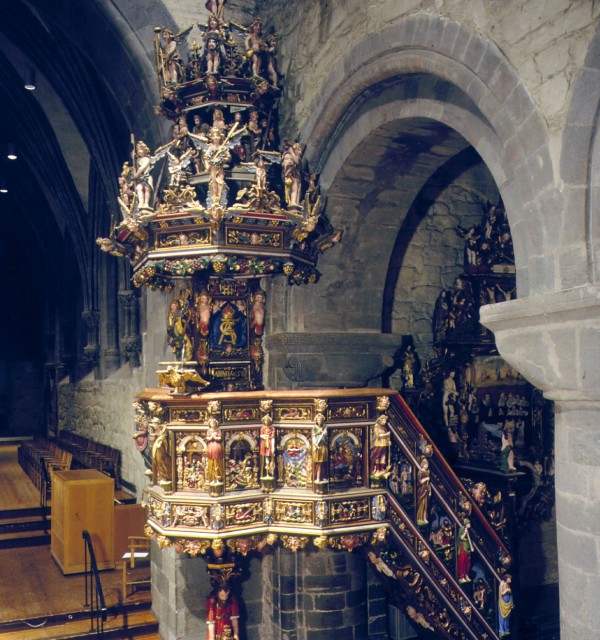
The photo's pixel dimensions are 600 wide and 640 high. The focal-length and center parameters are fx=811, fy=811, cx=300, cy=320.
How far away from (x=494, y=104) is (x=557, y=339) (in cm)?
151

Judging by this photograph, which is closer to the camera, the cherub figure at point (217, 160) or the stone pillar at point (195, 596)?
the cherub figure at point (217, 160)

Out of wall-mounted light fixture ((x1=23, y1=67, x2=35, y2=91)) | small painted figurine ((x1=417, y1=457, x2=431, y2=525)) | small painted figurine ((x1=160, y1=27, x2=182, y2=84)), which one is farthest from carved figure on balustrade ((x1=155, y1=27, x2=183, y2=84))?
wall-mounted light fixture ((x1=23, y1=67, x2=35, y2=91))

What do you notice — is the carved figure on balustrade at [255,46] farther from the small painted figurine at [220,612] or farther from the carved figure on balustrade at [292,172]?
the small painted figurine at [220,612]

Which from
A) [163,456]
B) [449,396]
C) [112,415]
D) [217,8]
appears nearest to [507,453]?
[449,396]

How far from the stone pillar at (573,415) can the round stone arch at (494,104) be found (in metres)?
0.22

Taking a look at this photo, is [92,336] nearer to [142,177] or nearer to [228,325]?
[228,325]

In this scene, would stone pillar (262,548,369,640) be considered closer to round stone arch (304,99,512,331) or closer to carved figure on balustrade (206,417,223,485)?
carved figure on balustrade (206,417,223,485)

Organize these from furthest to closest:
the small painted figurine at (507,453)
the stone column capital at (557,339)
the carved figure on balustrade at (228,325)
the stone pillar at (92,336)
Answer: the stone pillar at (92,336)
the small painted figurine at (507,453)
the carved figure on balustrade at (228,325)
the stone column capital at (557,339)

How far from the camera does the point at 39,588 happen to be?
30.2 ft

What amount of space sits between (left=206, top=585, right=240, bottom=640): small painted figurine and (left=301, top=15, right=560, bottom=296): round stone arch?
4.07m

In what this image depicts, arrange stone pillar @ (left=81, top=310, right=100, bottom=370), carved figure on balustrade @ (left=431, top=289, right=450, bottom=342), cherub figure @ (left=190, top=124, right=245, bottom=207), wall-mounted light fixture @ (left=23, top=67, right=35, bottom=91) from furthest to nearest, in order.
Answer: stone pillar @ (left=81, top=310, right=100, bottom=370) < wall-mounted light fixture @ (left=23, top=67, right=35, bottom=91) < carved figure on balustrade @ (left=431, top=289, right=450, bottom=342) < cherub figure @ (left=190, top=124, right=245, bottom=207)

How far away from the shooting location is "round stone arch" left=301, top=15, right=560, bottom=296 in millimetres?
4426

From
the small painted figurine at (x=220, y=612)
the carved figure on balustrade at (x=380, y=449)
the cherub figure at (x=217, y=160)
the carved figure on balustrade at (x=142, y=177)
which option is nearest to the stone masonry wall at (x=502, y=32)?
the cherub figure at (x=217, y=160)

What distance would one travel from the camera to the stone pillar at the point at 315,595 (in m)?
7.60
